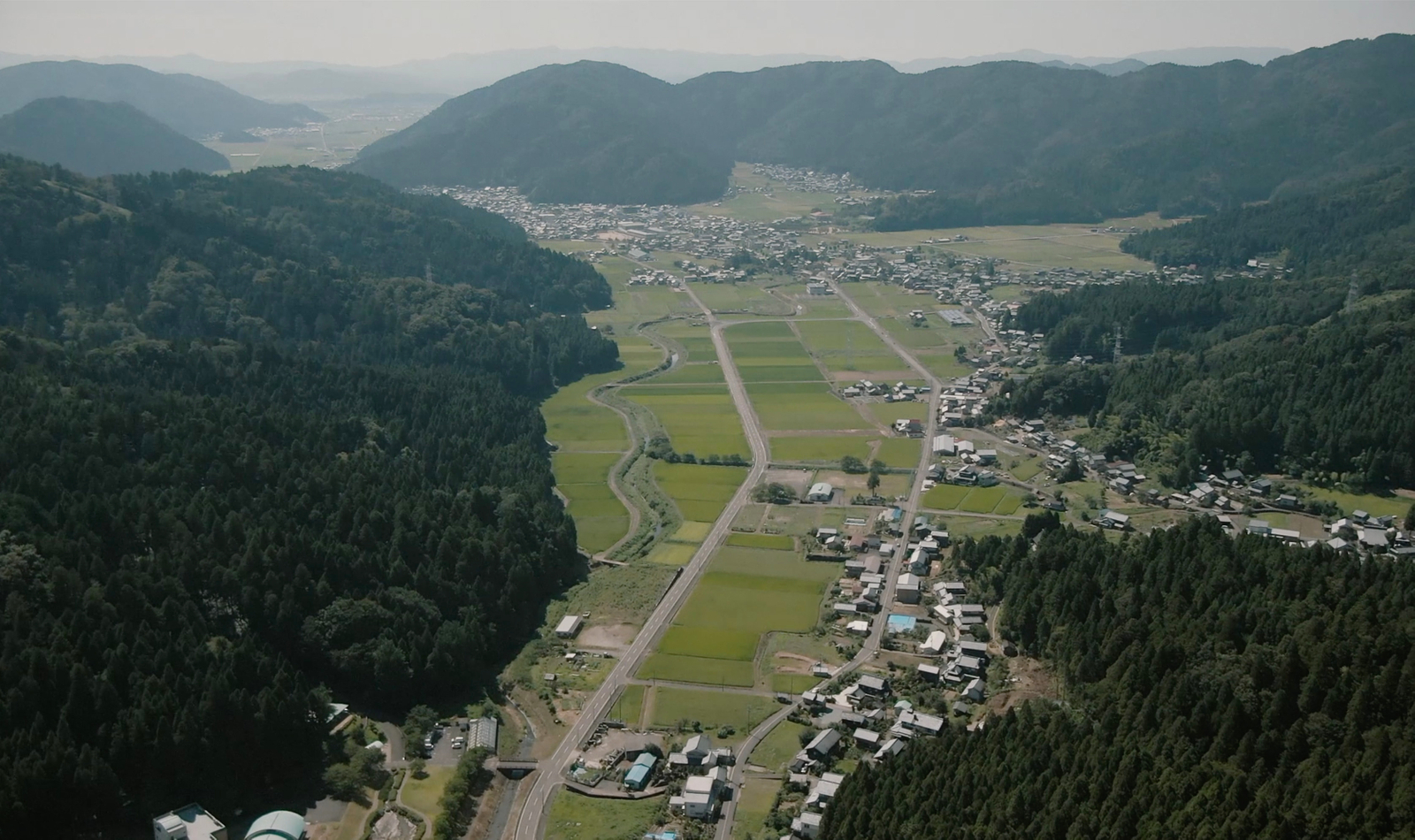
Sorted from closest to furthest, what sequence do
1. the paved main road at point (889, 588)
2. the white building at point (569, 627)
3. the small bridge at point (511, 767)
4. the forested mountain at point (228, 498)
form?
the paved main road at point (889, 588)
the forested mountain at point (228, 498)
the small bridge at point (511, 767)
the white building at point (569, 627)

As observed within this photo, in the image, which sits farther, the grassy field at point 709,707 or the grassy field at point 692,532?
the grassy field at point 692,532

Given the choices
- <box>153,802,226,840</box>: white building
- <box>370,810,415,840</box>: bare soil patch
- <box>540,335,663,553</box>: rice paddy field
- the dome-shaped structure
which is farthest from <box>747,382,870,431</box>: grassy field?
<box>153,802,226,840</box>: white building

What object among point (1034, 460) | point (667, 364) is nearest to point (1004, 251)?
point (667, 364)

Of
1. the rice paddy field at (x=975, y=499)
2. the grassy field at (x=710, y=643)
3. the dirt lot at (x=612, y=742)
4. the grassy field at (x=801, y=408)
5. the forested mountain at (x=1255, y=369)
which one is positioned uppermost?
the forested mountain at (x=1255, y=369)

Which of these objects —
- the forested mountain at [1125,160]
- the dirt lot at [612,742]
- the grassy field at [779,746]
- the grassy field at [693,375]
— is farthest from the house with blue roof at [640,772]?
the forested mountain at [1125,160]

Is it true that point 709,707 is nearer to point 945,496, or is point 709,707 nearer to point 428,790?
point 428,790

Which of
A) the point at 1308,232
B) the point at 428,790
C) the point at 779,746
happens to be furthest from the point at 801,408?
the point at 1308,232

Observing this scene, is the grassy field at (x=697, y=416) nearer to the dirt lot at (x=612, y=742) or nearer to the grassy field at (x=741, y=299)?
the grassy field at (x=741, y=299)
